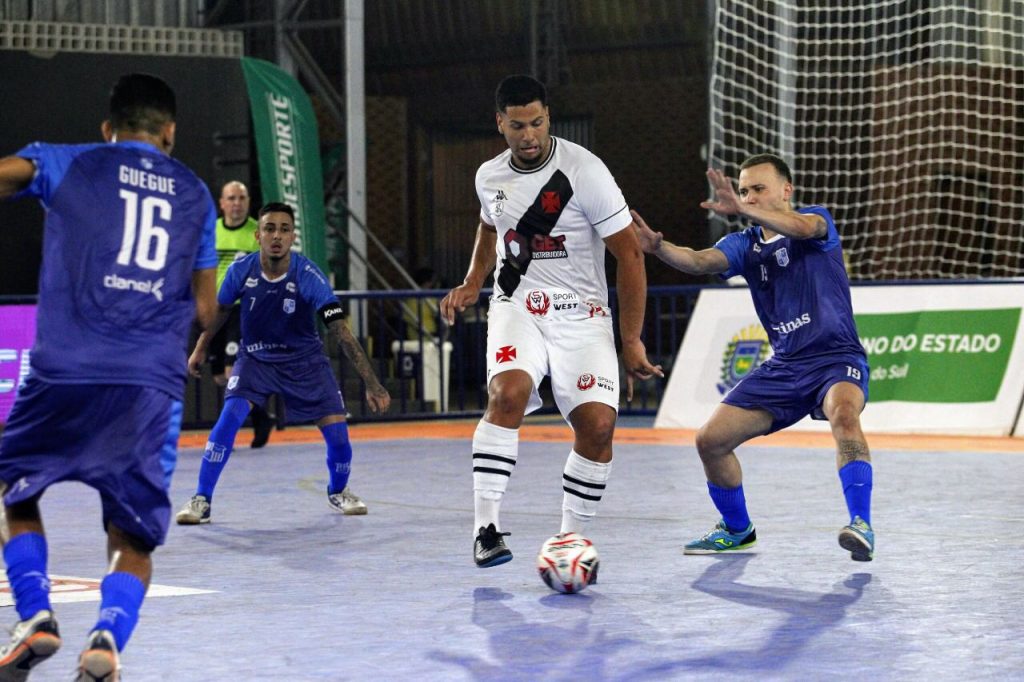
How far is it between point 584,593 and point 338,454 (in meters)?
3.24

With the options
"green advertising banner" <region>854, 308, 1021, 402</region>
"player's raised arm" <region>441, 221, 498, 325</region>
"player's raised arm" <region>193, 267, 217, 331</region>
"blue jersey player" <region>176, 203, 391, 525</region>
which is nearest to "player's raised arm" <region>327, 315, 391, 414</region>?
"blue jersey player" <region>176, 203, 391, 525</region>

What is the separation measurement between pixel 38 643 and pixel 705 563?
352 centimetres

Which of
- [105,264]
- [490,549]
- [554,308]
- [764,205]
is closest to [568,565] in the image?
[490,549]

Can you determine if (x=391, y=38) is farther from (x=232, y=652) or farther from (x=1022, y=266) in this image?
(x=232, y=652)

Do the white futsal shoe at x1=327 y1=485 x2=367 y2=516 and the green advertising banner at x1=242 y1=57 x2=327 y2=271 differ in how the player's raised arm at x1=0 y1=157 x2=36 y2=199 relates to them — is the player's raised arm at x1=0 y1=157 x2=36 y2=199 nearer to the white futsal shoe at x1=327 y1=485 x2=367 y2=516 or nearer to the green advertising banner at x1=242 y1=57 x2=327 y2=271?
the white futsal shoe at x1=327 y1=485 x2=367 y2=516

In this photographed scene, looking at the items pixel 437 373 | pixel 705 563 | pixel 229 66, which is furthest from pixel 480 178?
pixel 229 66

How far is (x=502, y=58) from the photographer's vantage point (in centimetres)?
2825

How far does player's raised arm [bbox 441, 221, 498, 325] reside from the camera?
7008 mm

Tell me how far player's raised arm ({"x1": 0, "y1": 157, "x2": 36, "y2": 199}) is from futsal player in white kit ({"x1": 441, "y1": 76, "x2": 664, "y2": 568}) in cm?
257

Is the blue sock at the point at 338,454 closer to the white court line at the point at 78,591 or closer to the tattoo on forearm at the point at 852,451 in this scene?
the white court line at the point at 78,591

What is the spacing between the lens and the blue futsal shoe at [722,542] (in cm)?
751

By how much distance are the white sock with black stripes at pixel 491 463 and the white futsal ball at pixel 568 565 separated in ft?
1.17

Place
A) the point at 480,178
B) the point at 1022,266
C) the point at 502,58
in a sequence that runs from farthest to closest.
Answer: the point at 502,58 < the point at 1022,266 < the point at 480,178

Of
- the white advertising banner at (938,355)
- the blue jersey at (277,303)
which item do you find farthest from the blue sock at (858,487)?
the white advertising banner at (938,355)
